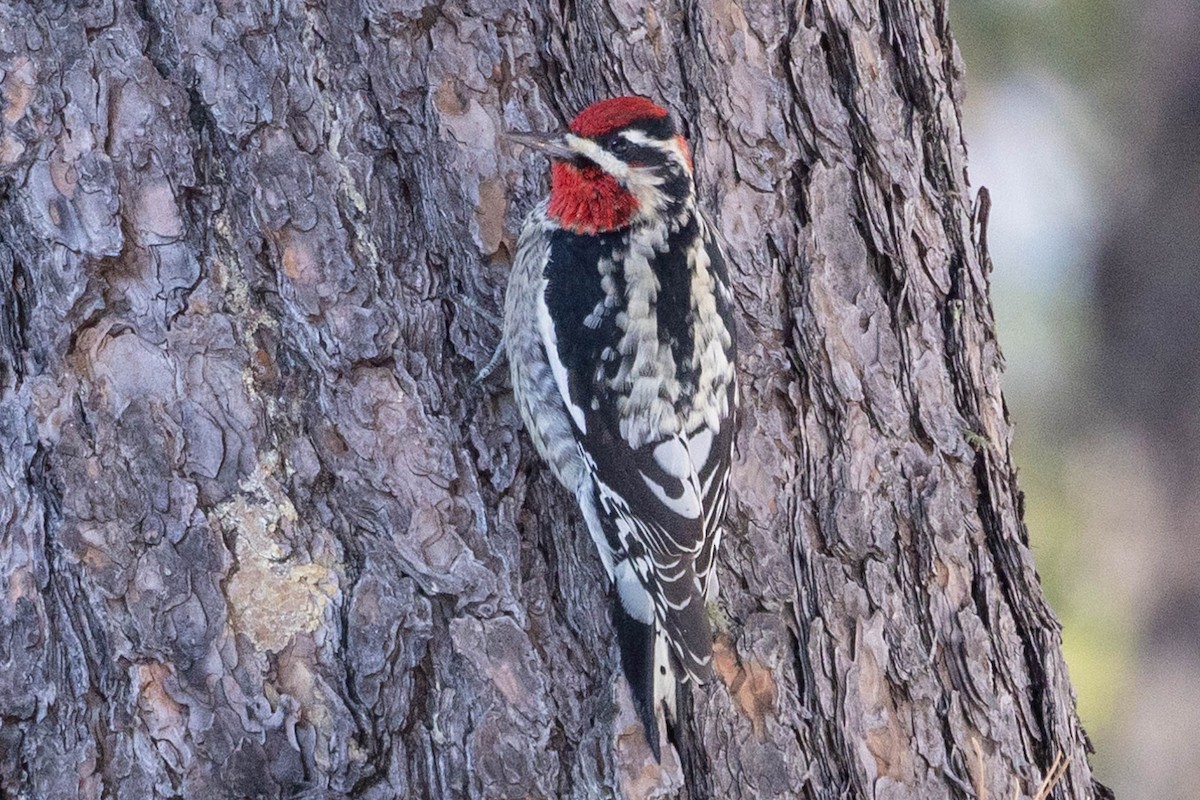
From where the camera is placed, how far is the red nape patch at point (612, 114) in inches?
101

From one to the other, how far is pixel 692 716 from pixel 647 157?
129 cm

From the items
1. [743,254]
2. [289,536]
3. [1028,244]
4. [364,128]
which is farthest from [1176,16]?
[289,536]

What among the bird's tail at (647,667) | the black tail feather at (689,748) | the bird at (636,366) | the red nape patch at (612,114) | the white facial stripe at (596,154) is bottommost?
the black tail feather at (689,748)

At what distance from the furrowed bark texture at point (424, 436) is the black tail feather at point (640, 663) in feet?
0.10

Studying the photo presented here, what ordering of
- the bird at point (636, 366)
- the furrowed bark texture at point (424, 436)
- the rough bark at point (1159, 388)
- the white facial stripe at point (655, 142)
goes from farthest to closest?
the rough bark at point (1159, 388) → the white facial stripe at point (655, 142) → the bird at point (636, 366) → the furrowed bark texture at point (424, 436)

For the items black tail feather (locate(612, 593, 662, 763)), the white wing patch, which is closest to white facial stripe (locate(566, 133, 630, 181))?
the white wing patch

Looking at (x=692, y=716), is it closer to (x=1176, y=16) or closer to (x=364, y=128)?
(x=364, y=128)

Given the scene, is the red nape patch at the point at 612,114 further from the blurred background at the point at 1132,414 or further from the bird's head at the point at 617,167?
the blurred background at the point at 1132,414

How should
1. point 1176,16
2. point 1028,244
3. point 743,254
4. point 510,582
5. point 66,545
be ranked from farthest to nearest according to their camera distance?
point 1028,244, point 1176,16, point 743,254, point 510,582, point 66,545

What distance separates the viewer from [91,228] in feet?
7.62

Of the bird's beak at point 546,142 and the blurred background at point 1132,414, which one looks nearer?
the bird's beak at point 546,142

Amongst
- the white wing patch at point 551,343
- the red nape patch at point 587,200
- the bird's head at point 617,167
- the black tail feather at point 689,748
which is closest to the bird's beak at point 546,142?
the bird's head at point 617,167

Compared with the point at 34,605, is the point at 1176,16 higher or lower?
higher

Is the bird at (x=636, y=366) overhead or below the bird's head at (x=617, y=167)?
below
